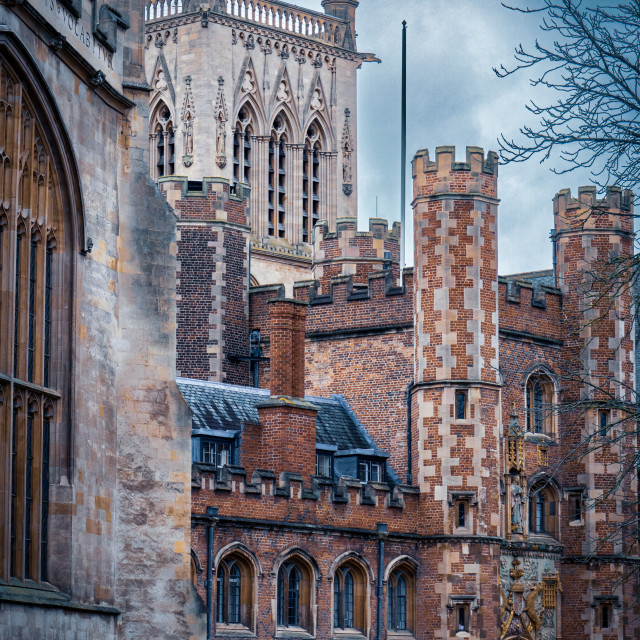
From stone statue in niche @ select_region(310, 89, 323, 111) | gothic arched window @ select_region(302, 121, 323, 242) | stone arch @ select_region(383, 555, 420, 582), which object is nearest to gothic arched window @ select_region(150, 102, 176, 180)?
gothic arched window @ select_region(302, 121, 323, 242)

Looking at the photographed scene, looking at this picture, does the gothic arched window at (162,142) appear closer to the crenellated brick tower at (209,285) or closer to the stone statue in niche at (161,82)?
the stone statue in niche at (161,82)

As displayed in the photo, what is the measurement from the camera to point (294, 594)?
137 feet

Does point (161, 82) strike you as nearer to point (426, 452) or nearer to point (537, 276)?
point (537, 276)

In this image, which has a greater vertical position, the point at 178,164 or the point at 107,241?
the point at 178,164

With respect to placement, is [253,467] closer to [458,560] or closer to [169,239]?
[458,560]

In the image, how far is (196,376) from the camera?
1933 inches

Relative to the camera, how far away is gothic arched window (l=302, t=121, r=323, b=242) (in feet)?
226

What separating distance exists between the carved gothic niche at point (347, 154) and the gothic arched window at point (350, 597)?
Result: 29.6 metres

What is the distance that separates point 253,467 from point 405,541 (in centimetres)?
434

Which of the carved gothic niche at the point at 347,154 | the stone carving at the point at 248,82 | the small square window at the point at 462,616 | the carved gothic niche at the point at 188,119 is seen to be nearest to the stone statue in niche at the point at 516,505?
the small square window at the point at 462,616

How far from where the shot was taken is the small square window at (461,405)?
146 ft

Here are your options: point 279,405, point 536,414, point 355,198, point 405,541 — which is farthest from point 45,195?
point 355,198

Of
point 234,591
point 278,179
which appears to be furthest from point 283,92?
point 234,591

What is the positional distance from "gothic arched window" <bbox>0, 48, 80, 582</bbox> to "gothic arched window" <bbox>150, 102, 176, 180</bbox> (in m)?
45.1
